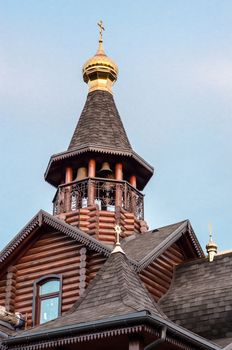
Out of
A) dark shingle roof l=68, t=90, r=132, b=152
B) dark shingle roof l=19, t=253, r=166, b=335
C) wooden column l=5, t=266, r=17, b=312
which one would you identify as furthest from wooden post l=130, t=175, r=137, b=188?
dark shingle roof l=19, t=253, r=166, b=335

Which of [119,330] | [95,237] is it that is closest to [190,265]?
[95,237]

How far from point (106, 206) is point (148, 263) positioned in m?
4.64

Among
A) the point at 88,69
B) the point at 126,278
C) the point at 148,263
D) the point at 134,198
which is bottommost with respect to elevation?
the point at 126,278

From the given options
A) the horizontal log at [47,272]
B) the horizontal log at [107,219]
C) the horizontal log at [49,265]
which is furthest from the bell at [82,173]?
the horizontal log at [47,272]

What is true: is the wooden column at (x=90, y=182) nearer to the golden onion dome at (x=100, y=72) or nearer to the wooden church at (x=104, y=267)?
the wooden church at (x=104, y=267)

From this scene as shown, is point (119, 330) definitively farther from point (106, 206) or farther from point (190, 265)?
point (106, 206)

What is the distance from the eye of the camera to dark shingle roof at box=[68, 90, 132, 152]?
3045 centimetres

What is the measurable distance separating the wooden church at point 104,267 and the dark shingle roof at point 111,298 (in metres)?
0.04

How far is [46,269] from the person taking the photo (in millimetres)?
26328

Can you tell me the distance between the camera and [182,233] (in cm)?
2744

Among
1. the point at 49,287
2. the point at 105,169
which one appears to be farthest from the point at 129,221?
the point at 49,287

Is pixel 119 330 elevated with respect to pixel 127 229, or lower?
lower

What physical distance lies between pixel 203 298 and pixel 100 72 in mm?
12575

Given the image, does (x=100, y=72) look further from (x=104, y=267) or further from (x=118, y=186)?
(x=104, y=267)
